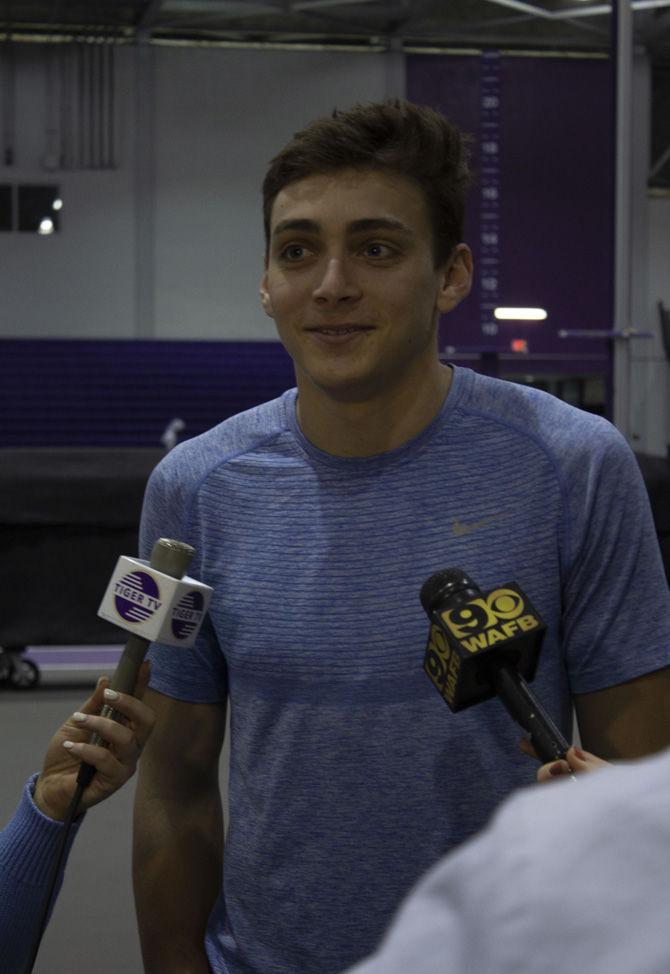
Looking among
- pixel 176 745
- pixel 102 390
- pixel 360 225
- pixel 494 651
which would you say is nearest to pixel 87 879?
pixel 176 745

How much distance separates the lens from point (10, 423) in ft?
32.1

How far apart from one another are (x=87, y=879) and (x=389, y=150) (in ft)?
6.86

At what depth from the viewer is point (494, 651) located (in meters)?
0.79

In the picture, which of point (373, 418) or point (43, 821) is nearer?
point (43, 821)

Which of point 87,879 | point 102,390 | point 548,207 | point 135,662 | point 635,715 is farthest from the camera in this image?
point 102,390

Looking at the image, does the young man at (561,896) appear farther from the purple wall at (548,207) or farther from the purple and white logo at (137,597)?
the purple wall at (548,207)

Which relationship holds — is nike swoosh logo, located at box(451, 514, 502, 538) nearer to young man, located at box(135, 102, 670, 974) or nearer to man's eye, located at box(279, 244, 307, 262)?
young man, located at box(135, 102, 670, 974)

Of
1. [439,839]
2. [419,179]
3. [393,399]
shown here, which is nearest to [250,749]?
[439,839]

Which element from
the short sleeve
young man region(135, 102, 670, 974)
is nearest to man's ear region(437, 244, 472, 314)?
young man region(135, 102, 670, 974)

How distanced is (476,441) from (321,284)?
0.21 m

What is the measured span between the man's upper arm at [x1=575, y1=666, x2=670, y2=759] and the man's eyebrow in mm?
470

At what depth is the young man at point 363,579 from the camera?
3.65 feet

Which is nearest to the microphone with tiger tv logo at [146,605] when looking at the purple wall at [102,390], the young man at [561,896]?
the young man at [561,896]

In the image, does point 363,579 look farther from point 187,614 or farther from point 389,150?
point 389,150
